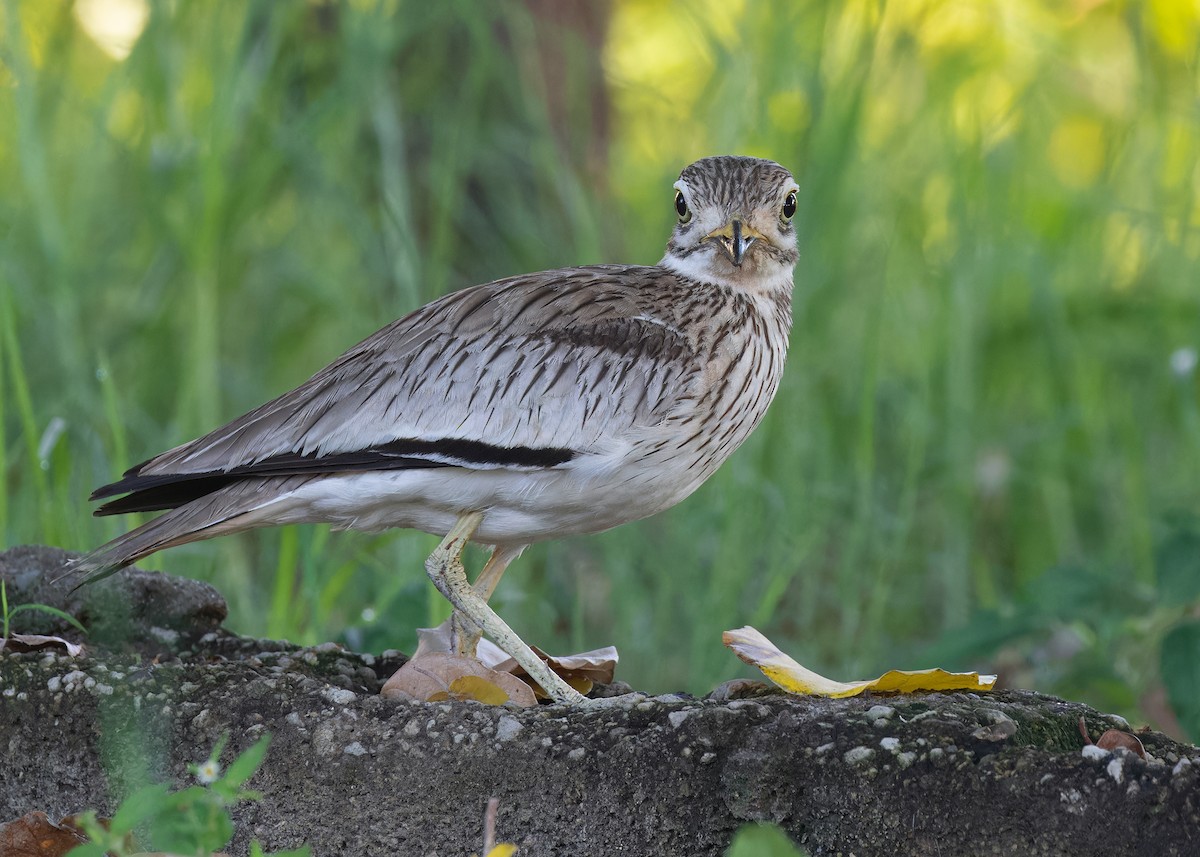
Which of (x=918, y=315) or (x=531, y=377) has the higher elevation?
(x=918, y=315)

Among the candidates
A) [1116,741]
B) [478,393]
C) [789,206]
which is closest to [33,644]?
[478,393]

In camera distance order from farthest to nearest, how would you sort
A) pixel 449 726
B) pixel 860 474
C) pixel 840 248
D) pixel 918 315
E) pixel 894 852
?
1. pixel 918 315
2. pixel 840 248
3. pixel 860 474
4. pixel 449 726
5. pixel 894 852

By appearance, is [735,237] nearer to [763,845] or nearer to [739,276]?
[739,276]

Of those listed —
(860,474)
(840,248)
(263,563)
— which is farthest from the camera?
(263,563)

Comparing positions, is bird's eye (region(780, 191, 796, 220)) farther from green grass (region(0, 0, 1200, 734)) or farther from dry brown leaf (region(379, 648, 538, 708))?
dry brown leaf (region(379, 648, 538, 708))

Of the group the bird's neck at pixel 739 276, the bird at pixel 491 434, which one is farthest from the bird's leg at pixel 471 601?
the bird's neck at pixel 739 276

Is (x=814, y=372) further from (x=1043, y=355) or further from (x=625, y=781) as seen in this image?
(x=625, y=781)

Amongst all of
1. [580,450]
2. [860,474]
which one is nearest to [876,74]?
[860,474]

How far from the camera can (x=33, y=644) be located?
3.09 metres

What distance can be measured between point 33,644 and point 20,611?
0.93 ft

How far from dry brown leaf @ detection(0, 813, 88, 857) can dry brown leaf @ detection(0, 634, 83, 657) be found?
2.07 ft

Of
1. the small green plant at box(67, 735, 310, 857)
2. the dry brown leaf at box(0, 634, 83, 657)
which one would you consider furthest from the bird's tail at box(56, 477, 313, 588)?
the small green plant at box(67, 735, 310, 857)

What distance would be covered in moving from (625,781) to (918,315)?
518 cm

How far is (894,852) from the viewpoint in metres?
2.44
